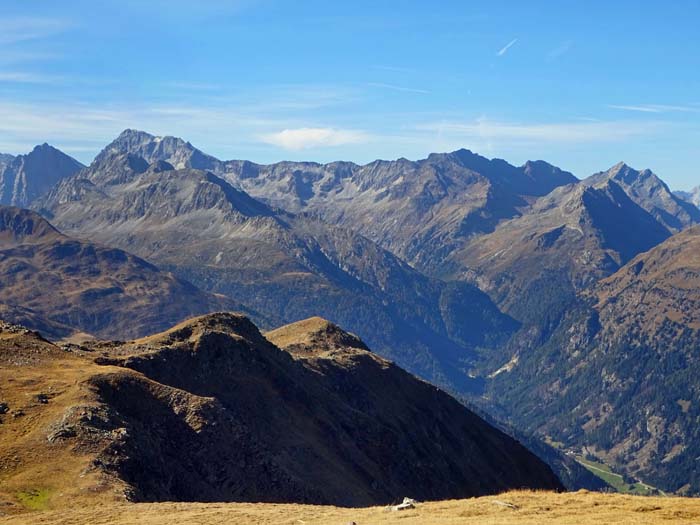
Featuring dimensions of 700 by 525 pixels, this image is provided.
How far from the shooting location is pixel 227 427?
10750cm

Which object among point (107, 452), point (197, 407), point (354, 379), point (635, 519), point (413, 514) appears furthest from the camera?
point (354, 379)

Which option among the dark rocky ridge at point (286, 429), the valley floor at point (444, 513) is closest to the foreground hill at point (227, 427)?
the dark rocky ridge at point (286, 429)

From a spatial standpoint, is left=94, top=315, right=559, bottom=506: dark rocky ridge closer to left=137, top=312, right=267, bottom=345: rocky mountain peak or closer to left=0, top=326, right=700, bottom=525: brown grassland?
left=137, top=312, right=267, bottom=345: rocky mountain peak

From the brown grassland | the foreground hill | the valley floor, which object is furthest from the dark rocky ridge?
the valley floor

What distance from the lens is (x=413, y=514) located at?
6147 centimetres

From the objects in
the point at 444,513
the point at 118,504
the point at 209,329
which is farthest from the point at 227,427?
the point at 444,513

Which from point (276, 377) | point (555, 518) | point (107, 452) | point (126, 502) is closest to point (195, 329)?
point (276, 377)

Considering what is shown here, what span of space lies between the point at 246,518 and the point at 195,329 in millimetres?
84096

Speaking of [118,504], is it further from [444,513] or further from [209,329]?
[209,329]

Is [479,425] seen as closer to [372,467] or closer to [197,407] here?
[372,467]

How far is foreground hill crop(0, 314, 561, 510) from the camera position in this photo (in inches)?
3356

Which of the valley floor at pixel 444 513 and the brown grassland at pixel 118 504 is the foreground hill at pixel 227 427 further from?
the valley floor at pixel 444 513

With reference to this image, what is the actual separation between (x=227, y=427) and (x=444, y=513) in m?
52.9

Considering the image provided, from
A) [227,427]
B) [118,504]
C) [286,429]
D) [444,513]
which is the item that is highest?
[444,513]
